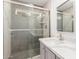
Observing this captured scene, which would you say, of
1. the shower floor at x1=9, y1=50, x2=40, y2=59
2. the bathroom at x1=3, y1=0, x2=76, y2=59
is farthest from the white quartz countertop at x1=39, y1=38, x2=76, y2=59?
the shower floor at x1=9, y1=50, x2=40, y2=59

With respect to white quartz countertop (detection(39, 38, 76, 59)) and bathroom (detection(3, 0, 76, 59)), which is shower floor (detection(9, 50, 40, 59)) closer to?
bathroom (detection(3, 0, 76, 59))

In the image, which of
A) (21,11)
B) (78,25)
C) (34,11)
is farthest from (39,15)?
(78,25)

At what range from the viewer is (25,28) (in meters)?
2.71

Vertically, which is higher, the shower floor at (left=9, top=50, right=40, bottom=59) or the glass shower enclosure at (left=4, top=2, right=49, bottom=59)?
the glass shower enclosure at (left=4, top=2, right=49, bottom=59)

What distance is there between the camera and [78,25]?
0.54 m

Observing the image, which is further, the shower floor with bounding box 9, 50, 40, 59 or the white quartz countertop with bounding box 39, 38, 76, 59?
the shower floor with bounding box 9, 50, 40, 59

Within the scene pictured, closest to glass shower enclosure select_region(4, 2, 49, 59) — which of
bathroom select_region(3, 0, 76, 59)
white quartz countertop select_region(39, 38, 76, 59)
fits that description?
bathroom select_region(3, 0, 76, 59)

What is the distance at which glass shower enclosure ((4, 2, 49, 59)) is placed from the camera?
2.57 meters

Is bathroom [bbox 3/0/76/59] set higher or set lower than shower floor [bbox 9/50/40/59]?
higher

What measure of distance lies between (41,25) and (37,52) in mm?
1011

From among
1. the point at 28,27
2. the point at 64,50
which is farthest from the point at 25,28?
the point at 64,50

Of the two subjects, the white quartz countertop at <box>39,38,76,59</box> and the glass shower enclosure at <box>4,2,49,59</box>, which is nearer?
the white quartz countertop at <box>39,38,76,59</box>

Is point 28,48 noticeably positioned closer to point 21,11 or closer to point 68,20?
point 21,11

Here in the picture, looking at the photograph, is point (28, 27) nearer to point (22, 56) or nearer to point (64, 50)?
point (22, 56)
